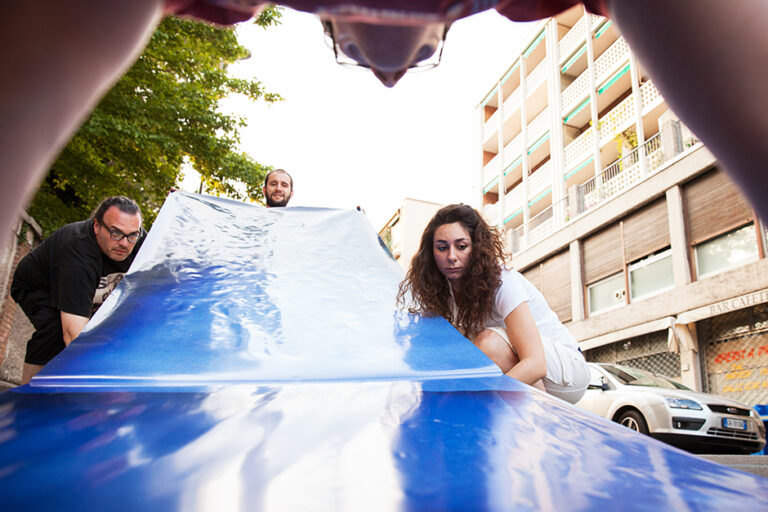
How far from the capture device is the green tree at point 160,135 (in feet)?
21.0

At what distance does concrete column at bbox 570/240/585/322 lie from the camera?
1200 cm

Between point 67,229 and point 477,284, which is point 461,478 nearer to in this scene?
point 477,284

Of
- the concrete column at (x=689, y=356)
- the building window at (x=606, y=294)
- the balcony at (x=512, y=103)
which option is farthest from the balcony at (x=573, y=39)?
the concrete column at (x=689, y=356)

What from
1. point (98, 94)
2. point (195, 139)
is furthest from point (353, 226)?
point (195, 139)

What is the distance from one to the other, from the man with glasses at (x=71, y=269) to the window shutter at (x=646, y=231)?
9911 mm

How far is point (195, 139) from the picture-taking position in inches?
277

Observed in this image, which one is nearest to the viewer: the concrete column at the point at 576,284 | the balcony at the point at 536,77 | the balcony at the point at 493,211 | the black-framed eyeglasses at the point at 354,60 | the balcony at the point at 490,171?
the black-framed eyeglasses at the point at 354,60

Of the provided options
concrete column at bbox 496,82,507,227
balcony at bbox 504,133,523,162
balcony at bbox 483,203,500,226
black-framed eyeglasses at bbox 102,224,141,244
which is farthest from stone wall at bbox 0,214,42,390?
balcony at bbox 483,203,500,226

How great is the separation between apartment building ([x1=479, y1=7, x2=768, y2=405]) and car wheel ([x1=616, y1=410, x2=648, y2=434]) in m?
2.89

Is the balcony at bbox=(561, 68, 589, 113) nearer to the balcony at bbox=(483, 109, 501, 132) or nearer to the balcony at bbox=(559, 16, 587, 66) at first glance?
the balcony at bbox=(559, 16, 587, 66)

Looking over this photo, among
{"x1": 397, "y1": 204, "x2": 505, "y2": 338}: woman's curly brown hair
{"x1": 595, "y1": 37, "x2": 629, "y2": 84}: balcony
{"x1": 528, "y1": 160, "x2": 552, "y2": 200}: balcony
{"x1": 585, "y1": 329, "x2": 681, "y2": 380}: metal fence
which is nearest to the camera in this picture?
{"x1": 397, "y1": 204, "x2": 505, "y2": 338}: woman's curly brown hair

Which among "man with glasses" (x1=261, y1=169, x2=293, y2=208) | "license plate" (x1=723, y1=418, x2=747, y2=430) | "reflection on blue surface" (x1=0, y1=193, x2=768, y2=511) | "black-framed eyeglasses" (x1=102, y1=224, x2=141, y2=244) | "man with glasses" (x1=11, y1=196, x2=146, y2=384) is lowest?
"reflection on blue surface" (x1=0, y1=193, x2=768, y2=511)

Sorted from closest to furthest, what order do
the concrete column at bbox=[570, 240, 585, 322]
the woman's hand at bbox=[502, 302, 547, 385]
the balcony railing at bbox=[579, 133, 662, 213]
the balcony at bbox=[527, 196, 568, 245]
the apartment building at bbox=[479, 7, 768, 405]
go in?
the woman's hand at bbox=[502, 302, 547, 385] → the apartment building at bbox=[479, 7, 768, 405] → the balcony railing at bbox=[579, 133, 662, 213] → the concrete column at bbox=[570, 240, 585, 322] → the balcony at bbox=[527, 196, 568, 245]

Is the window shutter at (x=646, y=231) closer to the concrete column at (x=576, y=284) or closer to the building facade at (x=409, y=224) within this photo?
the concrete column at (x=576, y=284)
